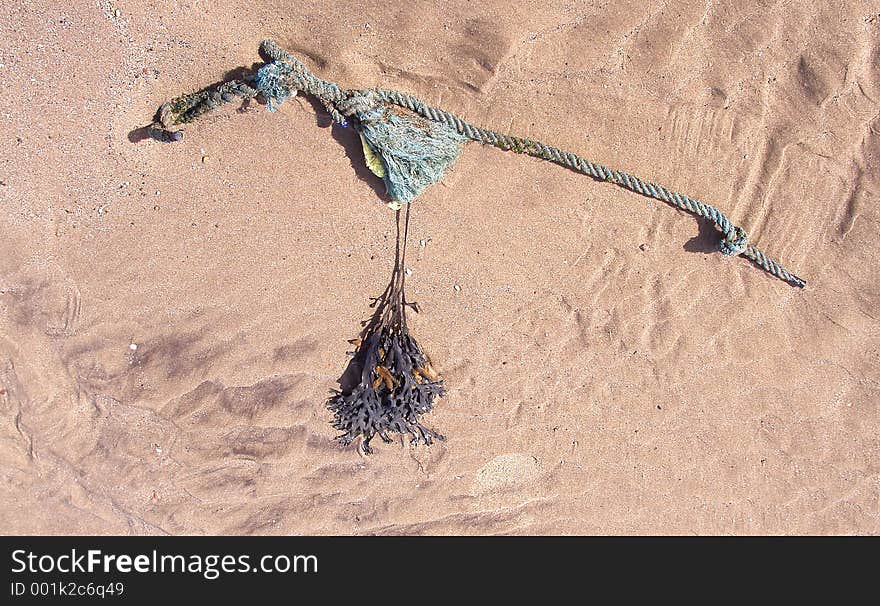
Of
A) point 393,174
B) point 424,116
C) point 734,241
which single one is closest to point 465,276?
point 393,174

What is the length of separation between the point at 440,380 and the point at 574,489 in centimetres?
120

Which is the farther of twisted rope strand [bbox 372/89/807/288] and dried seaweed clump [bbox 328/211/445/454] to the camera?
dried seaweed clump [bbox 328/211/445/454]

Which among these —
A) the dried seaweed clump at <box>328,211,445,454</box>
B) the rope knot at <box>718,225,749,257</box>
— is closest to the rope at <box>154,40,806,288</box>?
the rope knot at <box>718,225,749,257</box>

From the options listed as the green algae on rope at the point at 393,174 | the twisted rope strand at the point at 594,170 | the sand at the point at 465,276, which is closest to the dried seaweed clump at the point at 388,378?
the green algae on rope at the point at 393,174

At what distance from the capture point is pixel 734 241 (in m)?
2.85

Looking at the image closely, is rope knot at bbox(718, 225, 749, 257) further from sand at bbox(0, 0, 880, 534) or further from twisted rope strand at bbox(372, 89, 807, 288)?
sand at bbox(0, 0, 880, 534)

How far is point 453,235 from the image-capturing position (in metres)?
2.91

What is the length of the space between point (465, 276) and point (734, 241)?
1.64 m

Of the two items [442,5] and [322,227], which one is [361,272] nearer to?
[322,227]

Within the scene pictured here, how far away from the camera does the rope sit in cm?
256

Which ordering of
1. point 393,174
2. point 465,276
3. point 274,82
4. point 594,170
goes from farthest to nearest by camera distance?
point 465,276
point 594,170
point 393,174
point 274,82

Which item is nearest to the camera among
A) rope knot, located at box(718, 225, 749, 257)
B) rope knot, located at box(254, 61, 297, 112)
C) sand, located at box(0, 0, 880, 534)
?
rope knot, located at box(254, 61, 297, 112)

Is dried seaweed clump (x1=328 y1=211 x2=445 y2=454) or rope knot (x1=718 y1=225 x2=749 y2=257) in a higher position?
rope knot (x1=718 y1=225 x2=749 y2=257)

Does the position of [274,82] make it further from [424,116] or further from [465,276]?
[465,276]
